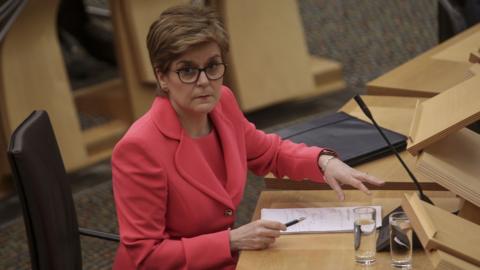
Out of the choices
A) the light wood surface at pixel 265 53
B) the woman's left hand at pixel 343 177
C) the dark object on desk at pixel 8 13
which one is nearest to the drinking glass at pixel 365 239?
the woman's left hand at pixel 343 177

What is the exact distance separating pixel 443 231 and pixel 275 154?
0.86 metres

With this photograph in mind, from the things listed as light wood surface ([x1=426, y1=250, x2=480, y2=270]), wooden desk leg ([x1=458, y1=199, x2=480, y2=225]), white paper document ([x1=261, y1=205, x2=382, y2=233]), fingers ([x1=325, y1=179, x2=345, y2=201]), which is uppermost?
light wood surface ([x1=426, y1=250, x2=480, y2=270])

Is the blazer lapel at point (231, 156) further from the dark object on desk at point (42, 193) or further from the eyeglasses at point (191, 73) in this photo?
the dark object on desk at point (42, 193)

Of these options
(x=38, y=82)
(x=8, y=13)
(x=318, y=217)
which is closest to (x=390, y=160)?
(x=318, y=217)

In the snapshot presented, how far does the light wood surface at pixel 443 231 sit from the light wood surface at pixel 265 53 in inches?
125

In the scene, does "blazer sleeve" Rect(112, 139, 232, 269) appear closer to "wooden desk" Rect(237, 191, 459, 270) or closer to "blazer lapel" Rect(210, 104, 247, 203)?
"wooden desk" Rect(237, 191, 459, 270)

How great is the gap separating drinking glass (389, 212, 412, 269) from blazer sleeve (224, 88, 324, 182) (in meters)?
0.50

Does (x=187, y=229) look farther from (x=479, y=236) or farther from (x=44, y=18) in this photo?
(x=44, y=18)

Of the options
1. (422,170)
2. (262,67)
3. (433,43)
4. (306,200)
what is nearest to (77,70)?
(262,67)

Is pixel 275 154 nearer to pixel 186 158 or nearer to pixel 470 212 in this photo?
pixel 186 158

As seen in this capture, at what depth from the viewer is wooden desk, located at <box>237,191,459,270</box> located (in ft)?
6.95

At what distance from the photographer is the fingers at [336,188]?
7.97ft

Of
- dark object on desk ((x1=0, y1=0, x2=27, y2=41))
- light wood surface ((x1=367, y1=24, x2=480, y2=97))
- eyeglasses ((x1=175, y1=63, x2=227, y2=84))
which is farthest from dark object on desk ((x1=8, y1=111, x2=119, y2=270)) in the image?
dark object on desk ((x1=0, y1=0, x2=27, y2=41))

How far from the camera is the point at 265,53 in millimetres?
5164
